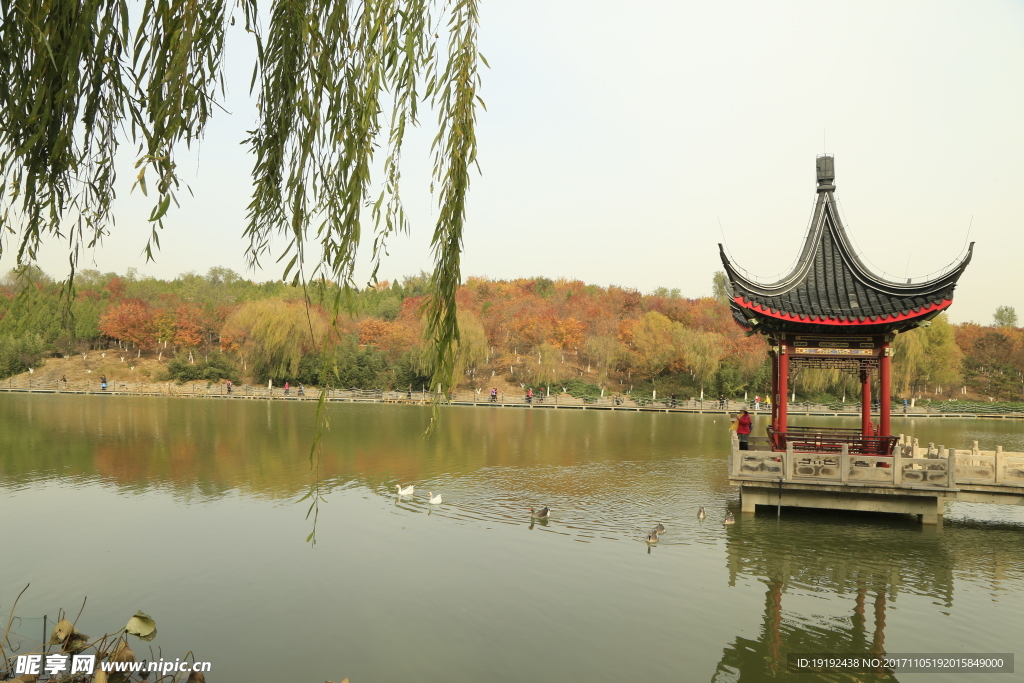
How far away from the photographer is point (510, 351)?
40.6m

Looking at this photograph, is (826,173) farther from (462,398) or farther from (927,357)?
(927,357)

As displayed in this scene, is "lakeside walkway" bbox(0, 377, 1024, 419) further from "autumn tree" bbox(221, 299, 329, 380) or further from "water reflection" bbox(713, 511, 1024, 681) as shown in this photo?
"water reflection" bbox(713, 511, 1024, 681)

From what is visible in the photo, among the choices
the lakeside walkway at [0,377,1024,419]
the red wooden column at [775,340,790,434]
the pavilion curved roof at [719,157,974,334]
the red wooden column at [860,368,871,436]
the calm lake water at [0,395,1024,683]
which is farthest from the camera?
the lakeside walkway at [0,377,1024,419]

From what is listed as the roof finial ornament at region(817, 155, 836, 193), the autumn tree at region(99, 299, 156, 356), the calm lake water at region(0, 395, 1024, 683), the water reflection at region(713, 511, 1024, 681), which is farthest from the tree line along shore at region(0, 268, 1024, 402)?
the water reflection at region(713, 511, 1024, 681)

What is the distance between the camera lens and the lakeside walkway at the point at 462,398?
3111cm

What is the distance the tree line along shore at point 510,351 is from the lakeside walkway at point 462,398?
1389mm

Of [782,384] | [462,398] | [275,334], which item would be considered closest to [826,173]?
[782,384]

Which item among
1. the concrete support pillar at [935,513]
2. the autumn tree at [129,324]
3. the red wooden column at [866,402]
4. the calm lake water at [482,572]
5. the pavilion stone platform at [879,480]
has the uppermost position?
the autumn tree at [129,324]

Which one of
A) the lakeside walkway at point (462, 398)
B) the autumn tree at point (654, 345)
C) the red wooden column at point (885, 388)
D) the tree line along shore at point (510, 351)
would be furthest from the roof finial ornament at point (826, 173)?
the autumn tree at point (654, 345)

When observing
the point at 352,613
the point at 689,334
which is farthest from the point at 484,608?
the point at 689,334

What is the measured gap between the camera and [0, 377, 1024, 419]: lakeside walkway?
31.1 metres

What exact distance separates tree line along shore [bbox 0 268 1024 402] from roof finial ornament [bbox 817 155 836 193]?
927 inches

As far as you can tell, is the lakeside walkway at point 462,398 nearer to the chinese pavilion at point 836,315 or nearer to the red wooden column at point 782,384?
the red wooden column at point 782,384

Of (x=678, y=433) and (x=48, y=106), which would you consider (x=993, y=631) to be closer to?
(x=48, y=106)
